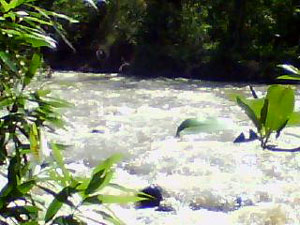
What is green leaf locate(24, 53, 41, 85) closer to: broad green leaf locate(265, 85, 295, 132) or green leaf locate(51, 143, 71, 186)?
green leaf locate(51, 143, 71, 186)

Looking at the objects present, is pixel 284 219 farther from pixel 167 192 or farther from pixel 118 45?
pixel 118 45

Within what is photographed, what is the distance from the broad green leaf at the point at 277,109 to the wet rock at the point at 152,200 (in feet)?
17.9

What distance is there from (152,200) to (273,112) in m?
5.54

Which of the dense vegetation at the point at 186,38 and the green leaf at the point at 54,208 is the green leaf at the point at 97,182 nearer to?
the green leaf at the point at 54,208

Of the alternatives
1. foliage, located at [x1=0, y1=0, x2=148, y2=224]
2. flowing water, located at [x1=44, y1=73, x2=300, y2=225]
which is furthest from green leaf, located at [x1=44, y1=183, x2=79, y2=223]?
flowing water, located at [x1=44, y1=73, x2=300, y2=225]

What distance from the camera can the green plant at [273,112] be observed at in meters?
0.76

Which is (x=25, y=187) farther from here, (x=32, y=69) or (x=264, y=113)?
(x=264, y=113)

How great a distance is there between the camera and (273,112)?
761mm

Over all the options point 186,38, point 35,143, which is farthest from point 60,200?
point 186,38

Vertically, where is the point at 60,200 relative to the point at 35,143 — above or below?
below

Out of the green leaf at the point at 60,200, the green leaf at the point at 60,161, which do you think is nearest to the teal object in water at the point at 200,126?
the green leaf at the point at 60,161

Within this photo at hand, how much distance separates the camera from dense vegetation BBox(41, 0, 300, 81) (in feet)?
46.2

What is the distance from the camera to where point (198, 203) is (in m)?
6.39

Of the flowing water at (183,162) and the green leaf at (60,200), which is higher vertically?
the green leaf at (60,200)
